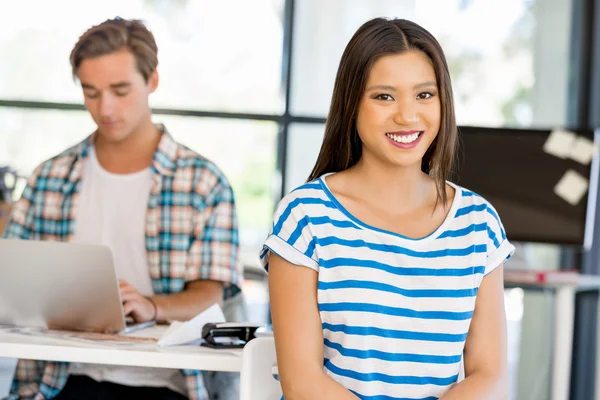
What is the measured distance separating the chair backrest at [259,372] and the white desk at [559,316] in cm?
164

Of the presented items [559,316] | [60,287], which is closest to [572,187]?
[559,316]

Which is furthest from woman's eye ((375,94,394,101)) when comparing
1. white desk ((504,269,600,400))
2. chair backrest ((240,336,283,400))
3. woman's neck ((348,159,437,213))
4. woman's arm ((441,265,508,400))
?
white desk ((504,269,600,400))

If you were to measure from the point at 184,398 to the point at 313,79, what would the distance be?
2.67 m

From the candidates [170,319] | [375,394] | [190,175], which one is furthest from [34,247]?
[375,394]

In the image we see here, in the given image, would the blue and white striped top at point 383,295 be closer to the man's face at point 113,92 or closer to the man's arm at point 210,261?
the man's arm at point 210,261

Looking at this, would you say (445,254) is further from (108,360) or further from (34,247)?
(34,247)

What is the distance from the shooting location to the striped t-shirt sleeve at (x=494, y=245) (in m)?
1.49

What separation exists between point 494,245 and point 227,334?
1.71 feet

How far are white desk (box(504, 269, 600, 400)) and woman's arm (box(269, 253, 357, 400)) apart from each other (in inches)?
69.1

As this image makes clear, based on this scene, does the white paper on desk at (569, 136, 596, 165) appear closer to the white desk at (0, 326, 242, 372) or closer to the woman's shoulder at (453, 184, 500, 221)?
the woman's shoulder at (453, 184, 500, 221)

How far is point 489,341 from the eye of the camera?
58.2 inches

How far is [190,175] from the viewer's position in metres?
2.13

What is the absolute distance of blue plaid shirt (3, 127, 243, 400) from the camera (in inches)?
81.3

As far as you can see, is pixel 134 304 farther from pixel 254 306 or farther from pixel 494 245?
pixel 254 306
